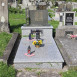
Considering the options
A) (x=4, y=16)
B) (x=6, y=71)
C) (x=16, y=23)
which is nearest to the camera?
(x=6, y=71)

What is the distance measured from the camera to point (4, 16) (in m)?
9.30

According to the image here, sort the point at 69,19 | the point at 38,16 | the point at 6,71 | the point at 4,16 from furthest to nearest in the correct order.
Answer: the point at 69,19 → the point at 4,16 → the point at 38,16 → the point at 6,71

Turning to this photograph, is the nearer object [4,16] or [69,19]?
[4,16]

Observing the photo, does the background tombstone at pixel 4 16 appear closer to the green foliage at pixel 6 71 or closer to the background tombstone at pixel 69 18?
the background tombstone at pixel 69 18

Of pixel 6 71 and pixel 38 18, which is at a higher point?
pixel 38 18

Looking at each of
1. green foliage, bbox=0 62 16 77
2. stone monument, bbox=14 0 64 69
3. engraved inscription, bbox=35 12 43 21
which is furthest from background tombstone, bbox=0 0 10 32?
green foliage, bbox=0 62 16 77

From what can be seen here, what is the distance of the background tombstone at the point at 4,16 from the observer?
29.9 ft

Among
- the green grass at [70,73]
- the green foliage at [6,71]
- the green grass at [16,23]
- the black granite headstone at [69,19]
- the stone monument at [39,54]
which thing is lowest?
the green grass at [70,73]

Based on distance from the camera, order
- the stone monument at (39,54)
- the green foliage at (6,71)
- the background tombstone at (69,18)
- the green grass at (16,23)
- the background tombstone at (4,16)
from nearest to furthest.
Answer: the green foliage at (6,71) < the stone monument at (39,54) < the background tombstone at (4,16) < the background tombstone at (69,18) < the green grass at (16,23)

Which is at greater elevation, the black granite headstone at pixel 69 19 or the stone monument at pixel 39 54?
the black granite headstone at pixel 69 19

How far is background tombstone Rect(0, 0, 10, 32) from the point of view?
9102 mm

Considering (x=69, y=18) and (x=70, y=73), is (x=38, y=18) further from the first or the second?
(x=70, y=73)

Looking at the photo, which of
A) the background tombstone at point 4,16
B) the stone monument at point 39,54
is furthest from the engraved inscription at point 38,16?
the background tombstone at point 4,16

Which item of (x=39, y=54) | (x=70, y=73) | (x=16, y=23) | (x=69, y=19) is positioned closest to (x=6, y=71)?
(x=39, y=54)
